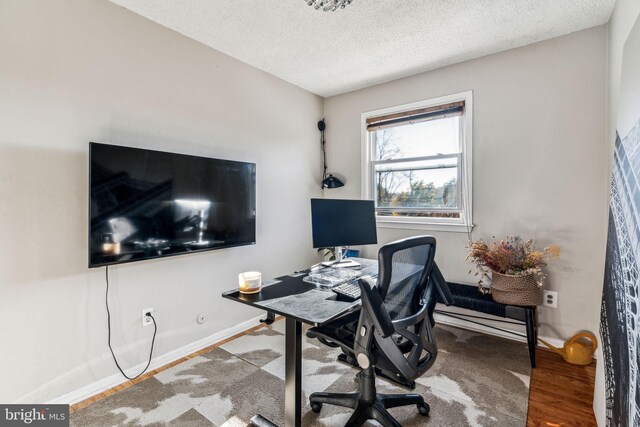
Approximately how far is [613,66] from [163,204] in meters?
3.14

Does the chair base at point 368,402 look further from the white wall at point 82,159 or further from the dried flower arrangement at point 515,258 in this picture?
the white wall at point 82,159

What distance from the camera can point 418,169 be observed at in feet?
10.6

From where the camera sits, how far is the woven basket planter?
2271mm

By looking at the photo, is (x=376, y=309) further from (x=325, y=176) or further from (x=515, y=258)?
(x=325, y=176)

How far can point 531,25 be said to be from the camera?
7.48 ft

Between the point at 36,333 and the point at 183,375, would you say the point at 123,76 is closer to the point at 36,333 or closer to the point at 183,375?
the point at 36,333

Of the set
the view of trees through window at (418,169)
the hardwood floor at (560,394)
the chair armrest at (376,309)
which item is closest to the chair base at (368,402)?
the chair armrest at (376,309)

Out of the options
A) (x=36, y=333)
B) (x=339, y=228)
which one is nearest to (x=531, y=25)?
(x=339, y=228)

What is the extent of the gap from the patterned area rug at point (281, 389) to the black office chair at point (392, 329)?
0.17 meters

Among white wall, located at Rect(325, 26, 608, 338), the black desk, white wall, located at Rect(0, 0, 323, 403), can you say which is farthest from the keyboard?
white wall, located at Rect(325, 26, 608, 338)

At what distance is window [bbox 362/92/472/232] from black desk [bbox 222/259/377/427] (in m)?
1.84

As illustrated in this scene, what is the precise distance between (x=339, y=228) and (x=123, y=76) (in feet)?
6.06

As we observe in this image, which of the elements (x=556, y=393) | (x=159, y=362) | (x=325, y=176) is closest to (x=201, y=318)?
(x=159, y=362)

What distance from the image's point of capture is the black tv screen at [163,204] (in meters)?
1.86
